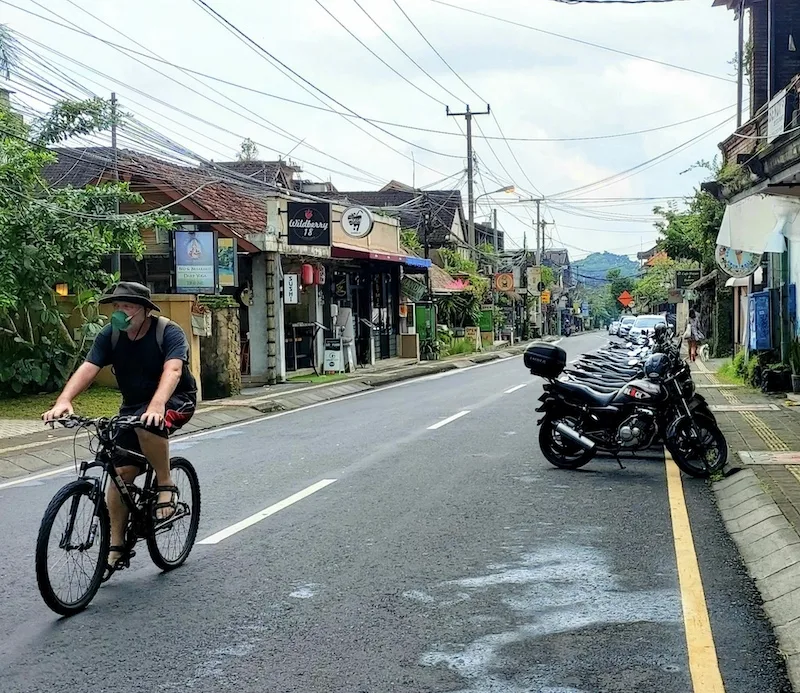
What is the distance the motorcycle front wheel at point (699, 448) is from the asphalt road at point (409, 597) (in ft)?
1.26

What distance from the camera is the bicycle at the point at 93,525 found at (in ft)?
17.9

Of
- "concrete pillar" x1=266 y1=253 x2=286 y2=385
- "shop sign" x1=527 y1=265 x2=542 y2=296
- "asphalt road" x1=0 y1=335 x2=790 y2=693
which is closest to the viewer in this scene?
"asphalt road" x1=0 y1=335 x2=790 y2=693

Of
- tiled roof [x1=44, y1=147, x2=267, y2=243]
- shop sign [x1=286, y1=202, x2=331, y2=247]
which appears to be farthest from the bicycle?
shop sign [x1=286, y1=202, x2=331, y2=247]

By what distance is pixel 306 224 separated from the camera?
79.8 ft

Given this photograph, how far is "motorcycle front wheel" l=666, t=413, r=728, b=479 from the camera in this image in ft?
32.1

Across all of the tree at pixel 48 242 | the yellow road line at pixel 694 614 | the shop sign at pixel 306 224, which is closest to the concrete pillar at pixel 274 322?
the shop sign at pixel 306 224

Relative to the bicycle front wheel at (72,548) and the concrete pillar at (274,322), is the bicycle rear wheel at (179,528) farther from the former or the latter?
the concrete pillar at (274,322)

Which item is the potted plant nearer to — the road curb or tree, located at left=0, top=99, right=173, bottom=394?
the road curb

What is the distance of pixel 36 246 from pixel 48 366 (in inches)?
102

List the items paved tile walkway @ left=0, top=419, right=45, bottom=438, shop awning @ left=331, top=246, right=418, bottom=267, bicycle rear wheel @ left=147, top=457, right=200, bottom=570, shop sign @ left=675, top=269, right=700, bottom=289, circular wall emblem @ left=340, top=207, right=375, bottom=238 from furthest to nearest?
shop sign @ left=675, top=269, right=700, bottom=289
shop awning @ left=331, top=246, right=418, bottom=267
circular wall emblem @ left=340, top=207, right=375, bottom=238
paved tile walkway @ left=0, top=419, right=45, bottom=438
bicycle rear wheel @ left=147, top=457, right=200, bottom=570

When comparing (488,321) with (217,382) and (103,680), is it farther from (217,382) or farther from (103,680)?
(103,680)

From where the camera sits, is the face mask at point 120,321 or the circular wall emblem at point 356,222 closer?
the face mask at point 120,321

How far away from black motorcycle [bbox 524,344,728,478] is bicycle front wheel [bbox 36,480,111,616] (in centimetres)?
580

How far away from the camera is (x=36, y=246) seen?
16.8 meters
